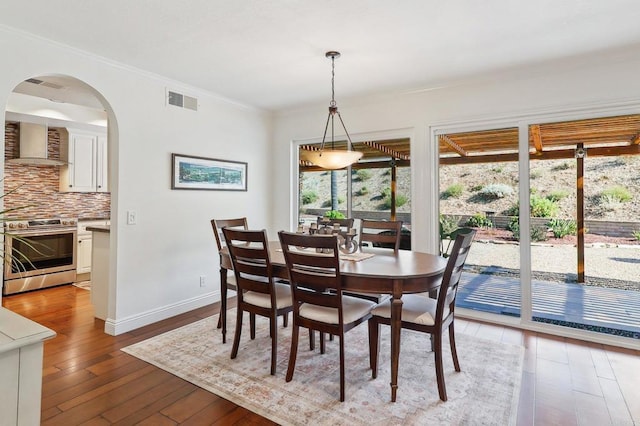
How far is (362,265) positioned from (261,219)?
8.97 feet

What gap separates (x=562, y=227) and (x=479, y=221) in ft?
2.41

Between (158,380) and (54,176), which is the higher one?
(54,176)

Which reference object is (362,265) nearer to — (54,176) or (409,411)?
(409,411)

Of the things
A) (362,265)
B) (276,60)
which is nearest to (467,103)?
(276,60)

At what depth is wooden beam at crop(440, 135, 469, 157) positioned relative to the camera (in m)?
3.78

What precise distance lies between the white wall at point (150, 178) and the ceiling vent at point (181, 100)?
6 cm

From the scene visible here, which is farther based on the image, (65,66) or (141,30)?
(65,66)

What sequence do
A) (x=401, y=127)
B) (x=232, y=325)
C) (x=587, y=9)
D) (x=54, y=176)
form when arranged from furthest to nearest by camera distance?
(x=54, y=176) → (x=401, y=127) → (x=232, y=325) → (x=587, y=9)

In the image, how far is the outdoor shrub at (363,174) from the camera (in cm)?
437

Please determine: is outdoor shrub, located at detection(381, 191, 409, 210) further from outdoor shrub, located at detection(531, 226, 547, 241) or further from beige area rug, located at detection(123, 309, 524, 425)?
beige area rug, located at detection(123, 309, 524, 425)

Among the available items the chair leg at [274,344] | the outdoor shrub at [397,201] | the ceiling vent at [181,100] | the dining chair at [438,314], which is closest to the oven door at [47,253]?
the ceiling vent at [181,100]

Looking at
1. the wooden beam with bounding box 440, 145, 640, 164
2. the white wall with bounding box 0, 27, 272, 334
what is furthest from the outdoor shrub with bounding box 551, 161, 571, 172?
the white wall with bounding box 0, 27, 272, 334

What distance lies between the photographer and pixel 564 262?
3.38 meters

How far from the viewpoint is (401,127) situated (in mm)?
4027
